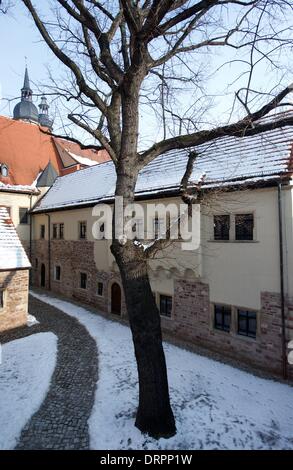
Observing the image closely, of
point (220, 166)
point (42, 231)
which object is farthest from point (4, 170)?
point (220, 166)

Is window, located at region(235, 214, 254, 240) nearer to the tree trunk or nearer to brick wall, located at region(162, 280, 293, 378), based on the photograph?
brick wall, located at region(162, 280, 293, 378)

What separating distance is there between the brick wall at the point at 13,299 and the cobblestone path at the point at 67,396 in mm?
512

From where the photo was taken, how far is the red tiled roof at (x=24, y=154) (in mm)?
23719

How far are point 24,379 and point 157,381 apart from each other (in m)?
4.41

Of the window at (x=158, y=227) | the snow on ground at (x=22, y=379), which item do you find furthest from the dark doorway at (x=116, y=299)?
the window at (x=158, y=227)

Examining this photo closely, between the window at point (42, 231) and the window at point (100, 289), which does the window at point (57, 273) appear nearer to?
the window at point (42, 231)

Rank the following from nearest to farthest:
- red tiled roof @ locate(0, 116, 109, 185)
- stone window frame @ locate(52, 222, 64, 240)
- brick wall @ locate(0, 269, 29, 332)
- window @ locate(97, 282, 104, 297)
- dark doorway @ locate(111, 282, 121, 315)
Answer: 1. brick wall @ locate(0, 269, 29, 332)
2. dark doorway @ locate(111, 282, 121, 315)
3. window @ locate(97, 282, 104, 297)
4. stone window frame @ locate(52, 222, 64, 240)
5. red tiled roof @ locate(0, 116, 109, 185)

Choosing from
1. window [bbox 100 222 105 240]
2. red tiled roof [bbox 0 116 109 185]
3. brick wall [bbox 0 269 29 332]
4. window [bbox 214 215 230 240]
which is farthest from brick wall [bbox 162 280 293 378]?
red tiled roof [bbox 0 116 109 185]

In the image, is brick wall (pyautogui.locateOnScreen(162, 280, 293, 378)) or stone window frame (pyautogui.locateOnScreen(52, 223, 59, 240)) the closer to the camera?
brick wall (pyautogui.locateOnScreen(162, 280, 293, 378))

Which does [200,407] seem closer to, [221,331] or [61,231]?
[221,331]

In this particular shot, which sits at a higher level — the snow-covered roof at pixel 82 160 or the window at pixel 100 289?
the snow-covered roof at pixel 82 160

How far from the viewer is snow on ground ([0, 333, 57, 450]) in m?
6.37

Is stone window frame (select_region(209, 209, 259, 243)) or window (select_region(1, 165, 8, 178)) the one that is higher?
window (select_region(1, 165, 8, 178))

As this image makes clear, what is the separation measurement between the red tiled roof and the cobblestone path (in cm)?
1481
